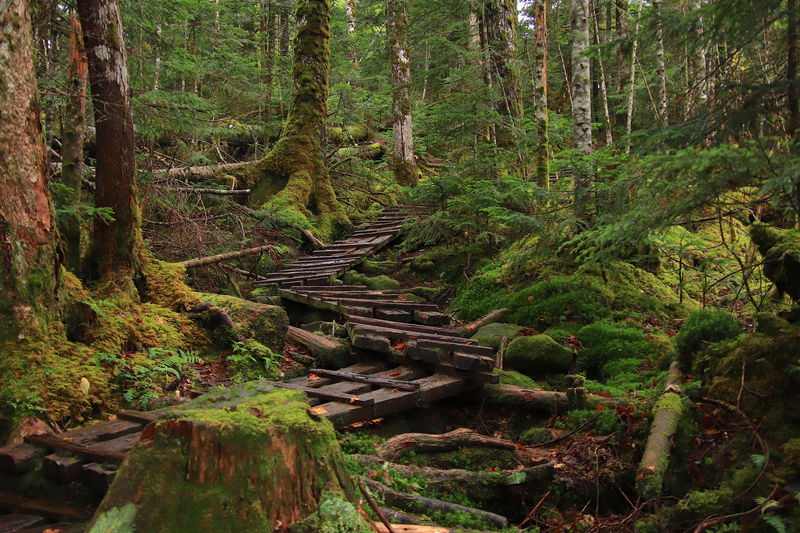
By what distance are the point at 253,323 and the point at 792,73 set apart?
594 cm

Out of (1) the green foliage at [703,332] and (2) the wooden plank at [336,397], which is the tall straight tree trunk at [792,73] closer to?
(1) the green foliage at [703,332]

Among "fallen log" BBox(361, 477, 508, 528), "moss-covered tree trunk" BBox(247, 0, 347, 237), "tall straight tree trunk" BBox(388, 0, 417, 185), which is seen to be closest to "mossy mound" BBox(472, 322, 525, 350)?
"fallen log" BBox(361, 477, 508, 528)

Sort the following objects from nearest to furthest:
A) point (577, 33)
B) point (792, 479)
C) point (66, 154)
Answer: point (792, 479)
point (66, 154)
point (577, 33)

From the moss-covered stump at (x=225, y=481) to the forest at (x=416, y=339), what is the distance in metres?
0.01

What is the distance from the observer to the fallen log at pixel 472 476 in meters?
4.25

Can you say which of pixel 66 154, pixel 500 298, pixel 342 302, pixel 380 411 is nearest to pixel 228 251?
pixel 342 302

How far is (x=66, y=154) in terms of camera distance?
630 cm

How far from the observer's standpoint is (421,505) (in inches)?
147

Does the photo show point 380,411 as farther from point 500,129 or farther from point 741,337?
point 500,129

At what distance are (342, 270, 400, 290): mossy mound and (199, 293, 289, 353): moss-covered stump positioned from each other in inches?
153

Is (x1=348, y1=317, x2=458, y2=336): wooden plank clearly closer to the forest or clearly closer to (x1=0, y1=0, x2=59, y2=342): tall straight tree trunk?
the forest

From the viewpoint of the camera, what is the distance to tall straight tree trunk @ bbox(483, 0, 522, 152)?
13227 mm

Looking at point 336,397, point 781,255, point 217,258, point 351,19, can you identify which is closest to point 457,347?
point 336,397

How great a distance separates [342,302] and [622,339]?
422cm
